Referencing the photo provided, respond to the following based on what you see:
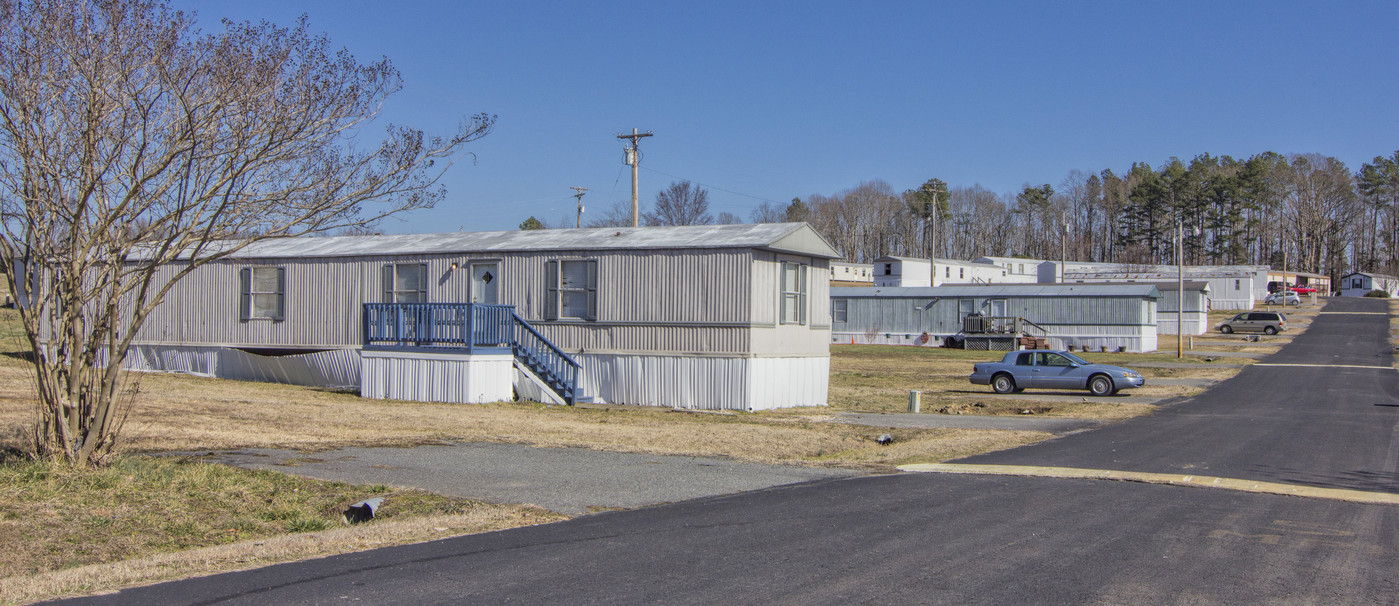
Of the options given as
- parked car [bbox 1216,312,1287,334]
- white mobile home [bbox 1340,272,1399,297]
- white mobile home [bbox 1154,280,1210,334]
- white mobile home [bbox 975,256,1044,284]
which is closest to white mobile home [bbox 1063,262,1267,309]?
white mobile home [bbox 975,256,1044,284]

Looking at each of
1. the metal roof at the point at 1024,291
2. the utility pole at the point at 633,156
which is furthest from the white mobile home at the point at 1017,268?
the utility pole at the point at 633,156

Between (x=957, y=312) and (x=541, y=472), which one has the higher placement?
(x=957, y=312)

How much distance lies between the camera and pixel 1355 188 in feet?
409

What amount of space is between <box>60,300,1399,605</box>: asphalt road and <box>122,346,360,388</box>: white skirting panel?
1697 centimetres

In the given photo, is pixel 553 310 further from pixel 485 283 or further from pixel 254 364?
pixel 254 364

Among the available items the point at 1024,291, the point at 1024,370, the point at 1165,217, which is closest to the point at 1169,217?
the point at 1165,217

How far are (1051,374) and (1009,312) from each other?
27.4 metres

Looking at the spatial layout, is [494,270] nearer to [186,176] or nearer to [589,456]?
[589,456]

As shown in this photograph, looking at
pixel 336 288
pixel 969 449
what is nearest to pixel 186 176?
pixel 969 449

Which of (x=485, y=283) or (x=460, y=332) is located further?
(x=485, y=283)

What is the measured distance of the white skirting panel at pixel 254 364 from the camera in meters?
25.9

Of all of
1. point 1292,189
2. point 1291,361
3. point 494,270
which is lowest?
point 1291,361

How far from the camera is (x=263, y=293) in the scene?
27.4 meters

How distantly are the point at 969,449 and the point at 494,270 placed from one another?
12.9 meters
